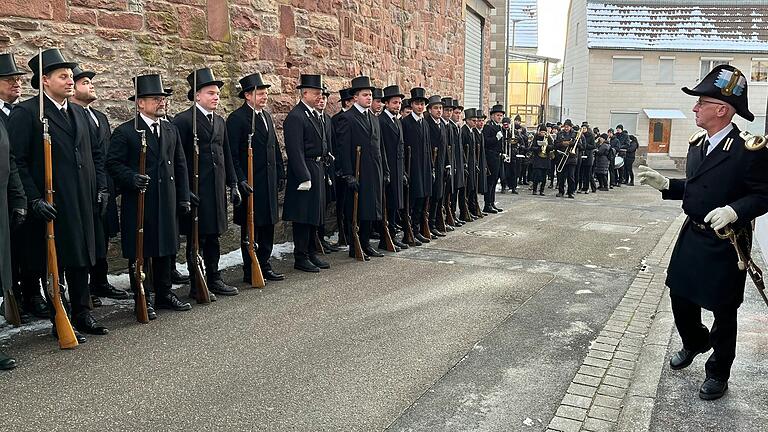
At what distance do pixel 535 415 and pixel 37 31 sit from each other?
18.3 feet

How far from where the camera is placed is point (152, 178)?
5988 mm

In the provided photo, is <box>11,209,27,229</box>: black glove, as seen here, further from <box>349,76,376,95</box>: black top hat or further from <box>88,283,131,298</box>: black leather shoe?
<box>349,76,376,95</box>: black top hat

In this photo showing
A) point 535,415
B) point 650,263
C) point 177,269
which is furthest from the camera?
point 650,263

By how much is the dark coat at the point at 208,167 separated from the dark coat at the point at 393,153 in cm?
305

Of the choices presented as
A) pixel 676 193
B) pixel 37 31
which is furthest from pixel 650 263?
pixel 37 31

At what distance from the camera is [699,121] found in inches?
177

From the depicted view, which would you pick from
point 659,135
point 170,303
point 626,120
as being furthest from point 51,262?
point 659,135

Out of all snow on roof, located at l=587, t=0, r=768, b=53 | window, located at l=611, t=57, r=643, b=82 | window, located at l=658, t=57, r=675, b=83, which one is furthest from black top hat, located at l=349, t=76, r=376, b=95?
window, located at l=658, t=57, r=675, b=83

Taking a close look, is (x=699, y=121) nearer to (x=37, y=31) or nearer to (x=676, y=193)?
(x=676, y=193)

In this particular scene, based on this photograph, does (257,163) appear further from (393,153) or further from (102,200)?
(393,153)

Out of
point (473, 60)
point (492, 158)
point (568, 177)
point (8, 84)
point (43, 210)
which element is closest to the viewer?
point (43, 210)

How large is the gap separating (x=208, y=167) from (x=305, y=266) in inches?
70.7

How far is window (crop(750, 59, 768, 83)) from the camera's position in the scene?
33688mm

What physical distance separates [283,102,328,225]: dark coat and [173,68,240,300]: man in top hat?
1.13m
